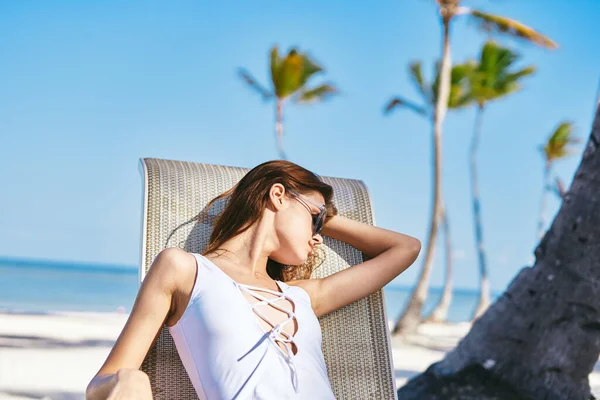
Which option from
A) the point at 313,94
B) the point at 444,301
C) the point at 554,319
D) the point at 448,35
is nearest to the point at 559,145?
the point at 444,301

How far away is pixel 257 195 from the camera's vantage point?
2172mm

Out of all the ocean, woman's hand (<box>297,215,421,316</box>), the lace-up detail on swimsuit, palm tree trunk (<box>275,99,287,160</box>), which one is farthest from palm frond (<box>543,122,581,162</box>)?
the lace-up detail on swimsuit

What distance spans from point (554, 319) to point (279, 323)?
2004mm

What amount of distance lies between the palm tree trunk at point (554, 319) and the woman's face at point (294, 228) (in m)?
1.82

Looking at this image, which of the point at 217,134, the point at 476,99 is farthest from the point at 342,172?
the point at 476,99

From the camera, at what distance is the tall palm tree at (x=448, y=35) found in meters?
14.7

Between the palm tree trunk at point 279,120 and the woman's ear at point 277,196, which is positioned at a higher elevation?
the woman's ear at point 277,196

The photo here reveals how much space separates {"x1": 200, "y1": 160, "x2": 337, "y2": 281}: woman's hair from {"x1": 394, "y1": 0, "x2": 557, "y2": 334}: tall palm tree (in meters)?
12.3

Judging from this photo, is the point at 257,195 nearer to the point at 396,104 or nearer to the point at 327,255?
the point at 327,255

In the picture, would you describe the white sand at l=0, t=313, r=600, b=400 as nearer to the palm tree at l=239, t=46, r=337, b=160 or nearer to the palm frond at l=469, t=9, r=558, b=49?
the palm frond at l=469, t=9, r=558, b=49

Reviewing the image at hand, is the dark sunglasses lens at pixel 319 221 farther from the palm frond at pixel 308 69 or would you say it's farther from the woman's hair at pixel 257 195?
the palm frond at pixel 308 69

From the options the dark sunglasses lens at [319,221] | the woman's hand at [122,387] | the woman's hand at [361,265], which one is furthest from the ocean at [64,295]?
the woman's hand at [122,387]

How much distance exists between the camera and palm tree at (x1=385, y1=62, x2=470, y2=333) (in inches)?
553

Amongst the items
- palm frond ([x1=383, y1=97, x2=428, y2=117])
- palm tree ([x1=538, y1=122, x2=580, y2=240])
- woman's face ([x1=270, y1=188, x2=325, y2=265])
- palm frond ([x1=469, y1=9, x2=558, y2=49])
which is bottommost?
palm tree ([x1=538, y1=122, x2=580, y2=240])
